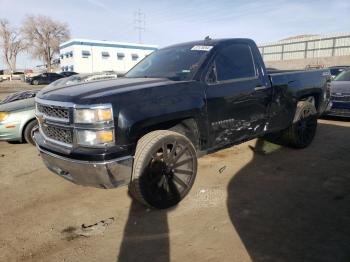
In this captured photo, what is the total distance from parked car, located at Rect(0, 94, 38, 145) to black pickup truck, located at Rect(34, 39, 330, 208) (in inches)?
109

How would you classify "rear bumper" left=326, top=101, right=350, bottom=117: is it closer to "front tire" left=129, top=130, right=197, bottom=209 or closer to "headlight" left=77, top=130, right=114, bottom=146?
"front tire" left=129, top=130, right=197, bottom=209

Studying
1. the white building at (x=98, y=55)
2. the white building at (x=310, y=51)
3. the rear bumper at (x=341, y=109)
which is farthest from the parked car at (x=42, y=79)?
the rear bumper at (x=341, y=109)

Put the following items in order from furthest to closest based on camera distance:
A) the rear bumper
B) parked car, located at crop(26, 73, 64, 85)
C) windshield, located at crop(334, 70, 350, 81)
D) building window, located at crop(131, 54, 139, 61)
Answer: building window, located at crop(131, 54, 139, 61)
parked car, located at crop(26, 73, 64, 85)
windshield, located at crop(334, 70, 350, 81)
the rear bumper

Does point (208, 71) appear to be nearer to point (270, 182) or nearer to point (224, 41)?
point (224, 41)

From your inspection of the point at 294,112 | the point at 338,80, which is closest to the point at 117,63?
the point at 338,80

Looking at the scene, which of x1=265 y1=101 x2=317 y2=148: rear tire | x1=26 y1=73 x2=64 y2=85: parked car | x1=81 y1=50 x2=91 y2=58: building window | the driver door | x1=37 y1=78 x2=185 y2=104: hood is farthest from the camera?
x1=81 y1=50 x2=91 y2=58: building window

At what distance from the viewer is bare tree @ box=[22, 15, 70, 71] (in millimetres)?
67250

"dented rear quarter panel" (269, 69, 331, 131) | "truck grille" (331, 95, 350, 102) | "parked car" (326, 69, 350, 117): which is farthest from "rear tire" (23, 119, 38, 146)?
"truck grille" (331, 95, 350, 102)

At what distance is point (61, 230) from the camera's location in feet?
10.9

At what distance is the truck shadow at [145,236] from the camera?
283cm

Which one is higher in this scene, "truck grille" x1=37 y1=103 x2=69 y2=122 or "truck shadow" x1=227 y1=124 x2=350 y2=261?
"truck grille" x1=37 y1=103 x2=69 y2=122

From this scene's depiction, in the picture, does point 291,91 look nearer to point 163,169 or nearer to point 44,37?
point 163,169

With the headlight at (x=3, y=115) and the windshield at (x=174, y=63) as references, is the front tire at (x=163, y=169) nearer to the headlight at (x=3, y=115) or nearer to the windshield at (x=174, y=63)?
the windshield at (x=174, y=63)

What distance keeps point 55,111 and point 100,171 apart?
94 cm
